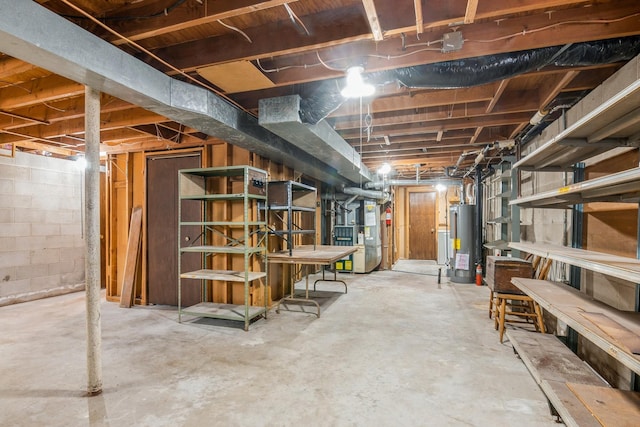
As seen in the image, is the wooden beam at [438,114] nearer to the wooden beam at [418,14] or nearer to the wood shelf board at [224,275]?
the wooden beam at [418,14]

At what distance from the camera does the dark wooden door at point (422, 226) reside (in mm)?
9875

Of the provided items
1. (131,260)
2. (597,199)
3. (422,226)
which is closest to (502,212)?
(597,199)

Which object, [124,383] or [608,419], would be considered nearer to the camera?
[608,419]

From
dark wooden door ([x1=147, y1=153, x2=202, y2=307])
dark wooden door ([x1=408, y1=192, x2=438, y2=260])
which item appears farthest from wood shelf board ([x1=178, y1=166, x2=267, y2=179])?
dark wooden door ([x1=408, y1=192, x2=438, y2=260])

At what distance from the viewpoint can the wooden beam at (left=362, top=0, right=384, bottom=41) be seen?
1.66 m

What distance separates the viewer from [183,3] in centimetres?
187

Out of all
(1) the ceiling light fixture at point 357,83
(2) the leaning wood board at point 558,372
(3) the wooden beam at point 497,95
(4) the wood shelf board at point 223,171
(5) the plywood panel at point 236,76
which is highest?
(5) the plywood panel at point 236,76

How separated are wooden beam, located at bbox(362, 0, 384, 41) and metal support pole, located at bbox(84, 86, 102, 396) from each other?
1996 mm

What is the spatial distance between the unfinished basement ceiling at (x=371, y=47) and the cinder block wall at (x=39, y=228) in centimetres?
211

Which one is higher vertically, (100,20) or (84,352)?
(100,20)

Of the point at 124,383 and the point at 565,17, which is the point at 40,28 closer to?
the point at 124,383

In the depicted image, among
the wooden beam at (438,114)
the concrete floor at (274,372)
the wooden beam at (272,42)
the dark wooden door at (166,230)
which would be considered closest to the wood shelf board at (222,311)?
the concrete floor at (274,372)

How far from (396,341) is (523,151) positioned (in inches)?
126

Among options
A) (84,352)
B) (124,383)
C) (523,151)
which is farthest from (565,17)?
(84,352)
